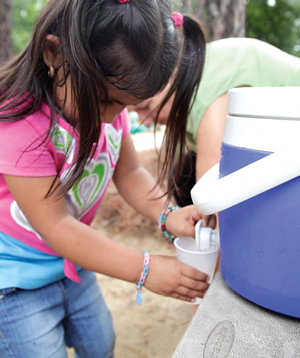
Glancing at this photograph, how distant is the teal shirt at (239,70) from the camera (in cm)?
129

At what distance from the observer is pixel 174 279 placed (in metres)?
0.91

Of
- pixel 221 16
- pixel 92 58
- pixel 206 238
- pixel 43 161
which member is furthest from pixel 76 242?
pixel 221 16

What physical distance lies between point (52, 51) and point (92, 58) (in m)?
0.15

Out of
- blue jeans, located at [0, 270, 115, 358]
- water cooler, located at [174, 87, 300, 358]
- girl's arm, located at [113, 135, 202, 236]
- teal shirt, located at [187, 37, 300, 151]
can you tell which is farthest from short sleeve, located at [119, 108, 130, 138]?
water cooler, located at [174, 87, 300, 358]

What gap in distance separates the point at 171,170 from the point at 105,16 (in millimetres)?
481

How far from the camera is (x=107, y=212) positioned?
3.27m

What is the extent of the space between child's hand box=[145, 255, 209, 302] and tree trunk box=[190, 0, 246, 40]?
6.58 ft

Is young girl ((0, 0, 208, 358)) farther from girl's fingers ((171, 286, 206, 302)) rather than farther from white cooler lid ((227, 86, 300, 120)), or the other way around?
white cooler lid ((227, 86, 300, 120))

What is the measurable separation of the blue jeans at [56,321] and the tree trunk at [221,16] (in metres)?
1.89

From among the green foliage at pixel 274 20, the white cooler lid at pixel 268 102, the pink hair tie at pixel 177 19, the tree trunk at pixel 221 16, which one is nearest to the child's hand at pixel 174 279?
the white cooler lid at pixel 268 102

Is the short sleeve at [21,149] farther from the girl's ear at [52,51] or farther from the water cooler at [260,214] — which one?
the water cooler at [260,214]

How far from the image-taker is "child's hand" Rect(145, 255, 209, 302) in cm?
91

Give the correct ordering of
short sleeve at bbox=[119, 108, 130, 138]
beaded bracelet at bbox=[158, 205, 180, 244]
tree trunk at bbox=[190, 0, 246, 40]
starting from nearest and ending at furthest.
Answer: beaded bracelet at bbox=[158, 205, 180, 244]
short sleeve at bbox=[119, 108, 130, 138]
tree trunk at bbox=[190, 0, 246, 40]

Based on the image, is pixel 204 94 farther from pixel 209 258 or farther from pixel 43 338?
pixel 43 338
